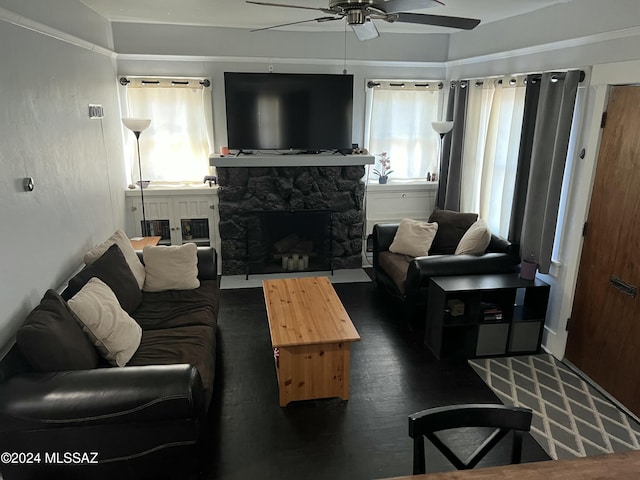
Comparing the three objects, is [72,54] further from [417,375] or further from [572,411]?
[572,411]

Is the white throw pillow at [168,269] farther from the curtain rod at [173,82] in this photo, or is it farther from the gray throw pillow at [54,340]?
the curtain rod at [173,82]

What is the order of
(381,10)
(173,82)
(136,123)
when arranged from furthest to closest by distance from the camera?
(173,82)
(136,123)
(381,10)

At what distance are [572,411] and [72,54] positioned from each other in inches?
176

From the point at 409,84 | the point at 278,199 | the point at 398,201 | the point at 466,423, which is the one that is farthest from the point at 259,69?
the point at 466,423

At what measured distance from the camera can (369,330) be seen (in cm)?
416

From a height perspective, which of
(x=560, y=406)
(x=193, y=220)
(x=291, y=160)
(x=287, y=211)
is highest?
(x=291, y=160)

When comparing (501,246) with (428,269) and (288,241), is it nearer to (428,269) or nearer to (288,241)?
(428,269)

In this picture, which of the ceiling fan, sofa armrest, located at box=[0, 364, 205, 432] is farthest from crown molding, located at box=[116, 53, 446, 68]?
sofa armrest, located at box=[0, 364, 205, 432]

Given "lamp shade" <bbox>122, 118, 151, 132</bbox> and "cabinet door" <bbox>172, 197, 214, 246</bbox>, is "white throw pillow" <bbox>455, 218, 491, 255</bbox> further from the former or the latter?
"lamp shade" <bbox>122, 118, 151, 132</bbox>

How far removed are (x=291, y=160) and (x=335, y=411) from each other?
9.69 feet

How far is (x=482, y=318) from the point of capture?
3.66 metres

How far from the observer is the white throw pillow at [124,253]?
3478 mm

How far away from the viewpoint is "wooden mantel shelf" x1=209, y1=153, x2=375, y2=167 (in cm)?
505

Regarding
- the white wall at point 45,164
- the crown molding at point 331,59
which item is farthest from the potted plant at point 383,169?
the white wall at point 45,164
